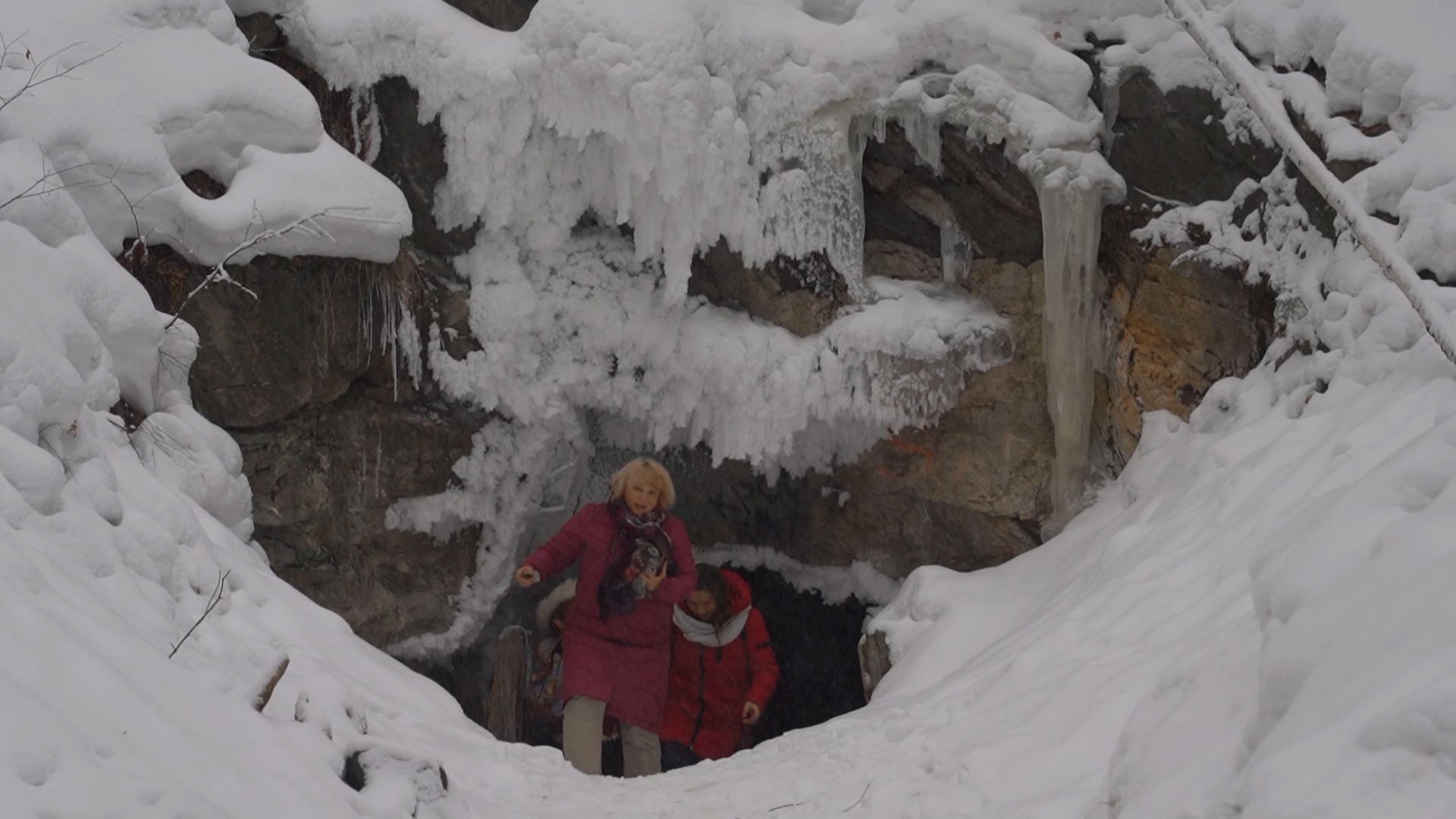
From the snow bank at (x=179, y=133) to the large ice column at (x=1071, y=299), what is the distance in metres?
2.97

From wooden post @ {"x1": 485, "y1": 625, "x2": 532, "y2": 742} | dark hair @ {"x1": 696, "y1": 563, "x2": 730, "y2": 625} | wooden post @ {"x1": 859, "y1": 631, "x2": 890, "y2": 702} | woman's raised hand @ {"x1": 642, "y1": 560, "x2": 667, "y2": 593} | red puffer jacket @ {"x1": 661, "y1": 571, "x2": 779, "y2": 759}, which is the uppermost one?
woman's raised hand @ {"x1": 642, "y1": 560, "x2": 667, "y2": 593}

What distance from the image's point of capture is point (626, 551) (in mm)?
5098

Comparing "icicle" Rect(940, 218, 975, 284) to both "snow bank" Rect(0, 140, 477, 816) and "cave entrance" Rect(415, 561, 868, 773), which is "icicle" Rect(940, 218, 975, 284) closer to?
"cave entrance" Rect(415, 561, 868, 773)

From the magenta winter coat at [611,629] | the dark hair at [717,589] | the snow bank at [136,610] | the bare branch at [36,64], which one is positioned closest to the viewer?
the snow bank at [136,610]

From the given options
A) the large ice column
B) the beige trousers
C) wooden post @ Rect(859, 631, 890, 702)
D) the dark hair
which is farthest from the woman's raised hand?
the large ice column

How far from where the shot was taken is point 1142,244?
5555 mm

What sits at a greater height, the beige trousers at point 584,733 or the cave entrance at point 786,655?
the beige trousers at point 584,733

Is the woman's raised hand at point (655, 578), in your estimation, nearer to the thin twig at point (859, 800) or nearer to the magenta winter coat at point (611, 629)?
the magenta winter coat at point (611, 629)

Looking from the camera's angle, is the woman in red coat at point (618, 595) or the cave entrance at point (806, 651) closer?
the woman in red coat at point (618, 595)

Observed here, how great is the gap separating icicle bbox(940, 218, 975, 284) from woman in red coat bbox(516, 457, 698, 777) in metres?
1.95

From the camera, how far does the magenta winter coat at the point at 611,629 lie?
5090 millimetres

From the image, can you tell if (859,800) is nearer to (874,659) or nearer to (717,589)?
(874,659)

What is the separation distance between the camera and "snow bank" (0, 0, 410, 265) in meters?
4.28

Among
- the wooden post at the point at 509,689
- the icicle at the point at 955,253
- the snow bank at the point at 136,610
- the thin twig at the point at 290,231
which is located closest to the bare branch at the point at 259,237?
the thin twig at the point at 290,231
